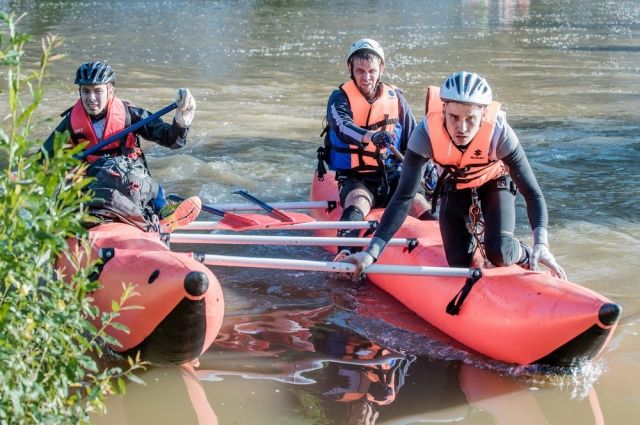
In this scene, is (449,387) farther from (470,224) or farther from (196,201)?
(196,201)

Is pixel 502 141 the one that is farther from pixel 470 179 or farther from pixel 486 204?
pixel 486 204

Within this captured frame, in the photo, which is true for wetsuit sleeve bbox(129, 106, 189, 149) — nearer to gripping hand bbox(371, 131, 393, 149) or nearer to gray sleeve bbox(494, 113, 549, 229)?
gripping hand bbox(371, 131, 393, 149)

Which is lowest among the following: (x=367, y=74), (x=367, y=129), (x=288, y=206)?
(x=288, y=206)

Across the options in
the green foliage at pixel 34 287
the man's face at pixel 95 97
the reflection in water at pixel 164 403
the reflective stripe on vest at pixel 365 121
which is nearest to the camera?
the green foliage at pixel 34 287

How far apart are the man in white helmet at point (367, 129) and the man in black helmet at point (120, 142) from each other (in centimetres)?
114

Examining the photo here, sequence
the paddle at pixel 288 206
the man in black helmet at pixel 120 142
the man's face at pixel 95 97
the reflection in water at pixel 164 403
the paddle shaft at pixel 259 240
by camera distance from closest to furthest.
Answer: the reflection in water at pixel 164 403, the man in black helmet at pixel 120 142, the paddle shaft at pixel 259 240, the man's face at pixel 95 97, the paddle at pixel 288 206

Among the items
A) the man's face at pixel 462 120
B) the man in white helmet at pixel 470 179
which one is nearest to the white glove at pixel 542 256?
the man in white helmet at pixel 470 179

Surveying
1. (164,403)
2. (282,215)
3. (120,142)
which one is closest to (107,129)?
(120,142)

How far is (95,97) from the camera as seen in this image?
5.61 m

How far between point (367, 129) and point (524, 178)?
192 centimetres

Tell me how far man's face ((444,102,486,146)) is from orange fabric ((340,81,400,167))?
1713 millimetres

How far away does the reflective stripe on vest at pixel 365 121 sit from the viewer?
21.2 ft

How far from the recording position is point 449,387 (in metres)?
4.52

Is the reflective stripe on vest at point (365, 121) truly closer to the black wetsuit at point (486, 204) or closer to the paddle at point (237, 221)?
the paddle at point (237, 221)
